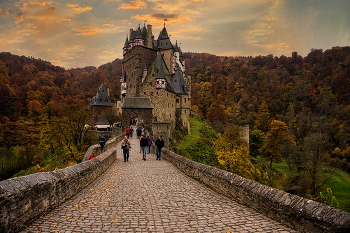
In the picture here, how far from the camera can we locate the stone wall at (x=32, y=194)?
402 cm

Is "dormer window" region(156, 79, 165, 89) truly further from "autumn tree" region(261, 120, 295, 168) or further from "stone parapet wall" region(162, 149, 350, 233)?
"stone parapet wall" region(162, 149, 350, 233)

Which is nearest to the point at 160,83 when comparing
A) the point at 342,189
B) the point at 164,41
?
the point at 164,41

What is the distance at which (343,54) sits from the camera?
92188 millimetres

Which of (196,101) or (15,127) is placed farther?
(196,101)

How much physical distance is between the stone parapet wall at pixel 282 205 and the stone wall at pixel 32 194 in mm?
4457

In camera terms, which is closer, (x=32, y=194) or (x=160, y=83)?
(x=32, y=194)

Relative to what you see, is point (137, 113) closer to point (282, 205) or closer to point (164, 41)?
point (164, 41)

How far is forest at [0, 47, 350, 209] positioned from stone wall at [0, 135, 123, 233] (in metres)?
17.4

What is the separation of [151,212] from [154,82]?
108 ft

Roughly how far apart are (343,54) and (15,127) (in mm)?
106593

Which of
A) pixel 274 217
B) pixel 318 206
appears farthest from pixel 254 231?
pixel 318 206

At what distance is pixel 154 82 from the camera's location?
37625mm

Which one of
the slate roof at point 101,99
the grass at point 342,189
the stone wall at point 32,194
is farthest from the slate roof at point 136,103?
the slate roof at point 101,99

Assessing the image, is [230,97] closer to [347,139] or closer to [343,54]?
[347,139]
